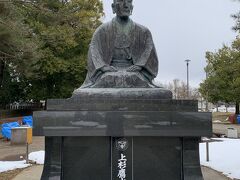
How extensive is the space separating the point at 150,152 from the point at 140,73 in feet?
5.78

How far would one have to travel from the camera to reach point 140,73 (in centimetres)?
709

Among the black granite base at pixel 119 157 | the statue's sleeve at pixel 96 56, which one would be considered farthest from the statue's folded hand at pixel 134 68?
the black granite base at pixel 119 157

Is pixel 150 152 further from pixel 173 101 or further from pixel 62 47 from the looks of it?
pixel 62 47

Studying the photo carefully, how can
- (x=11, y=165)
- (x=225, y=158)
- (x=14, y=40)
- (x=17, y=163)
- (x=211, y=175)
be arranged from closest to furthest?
1. (x=211, y=175)
2. (x=11, y=165)
3. (x=17, y=163)
4. (x=225, y=158)
5. (x=14, y=40)

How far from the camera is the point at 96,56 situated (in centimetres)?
723

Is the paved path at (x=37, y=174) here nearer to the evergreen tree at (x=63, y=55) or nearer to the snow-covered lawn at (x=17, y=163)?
the snow-covered lawn at (x=17, y=163)

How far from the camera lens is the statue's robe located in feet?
23.5

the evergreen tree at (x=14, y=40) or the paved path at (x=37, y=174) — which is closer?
the paved path at (x=37, y=174)

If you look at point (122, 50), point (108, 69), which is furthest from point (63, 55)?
point (108, 69)

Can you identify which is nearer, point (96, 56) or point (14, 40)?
point (96, 56)

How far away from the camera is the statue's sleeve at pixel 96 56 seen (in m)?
7.10

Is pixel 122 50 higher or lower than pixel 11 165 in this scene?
higher

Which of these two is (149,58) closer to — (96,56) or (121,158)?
(96,56)

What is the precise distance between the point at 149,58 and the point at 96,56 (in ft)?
3.56
